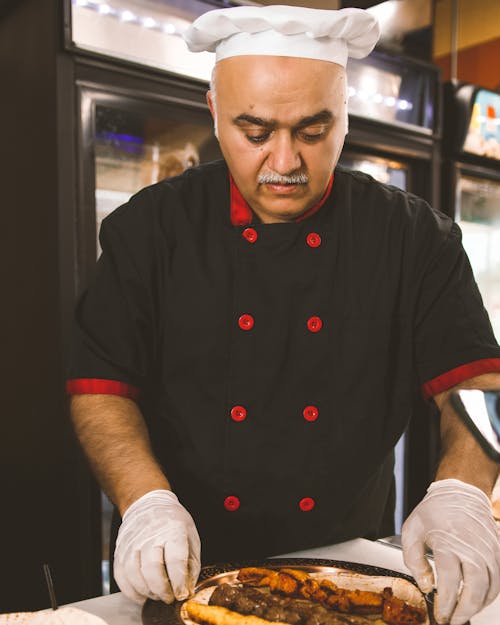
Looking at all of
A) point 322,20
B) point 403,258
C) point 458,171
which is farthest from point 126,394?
point 458,171

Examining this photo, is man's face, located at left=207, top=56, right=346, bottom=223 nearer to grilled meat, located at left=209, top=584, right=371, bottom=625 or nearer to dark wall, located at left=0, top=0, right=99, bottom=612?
grilled meat, located at left=209, top=584, right=371, bottom=625

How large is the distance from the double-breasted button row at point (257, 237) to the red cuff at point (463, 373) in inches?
16.2

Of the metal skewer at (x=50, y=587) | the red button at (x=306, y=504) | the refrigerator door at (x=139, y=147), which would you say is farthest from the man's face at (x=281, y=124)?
the refrigerator door at (x=139, y=147)

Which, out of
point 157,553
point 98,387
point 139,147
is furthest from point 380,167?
point 157,553

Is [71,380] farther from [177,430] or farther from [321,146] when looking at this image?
[321,146]

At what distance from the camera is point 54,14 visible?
217cm

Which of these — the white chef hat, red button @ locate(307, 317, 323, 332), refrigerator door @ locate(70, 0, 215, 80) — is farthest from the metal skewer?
refrigerator door @ locate(70, 0, 215, 80)

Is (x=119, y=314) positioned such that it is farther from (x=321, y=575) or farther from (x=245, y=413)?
(x=321, y=575)

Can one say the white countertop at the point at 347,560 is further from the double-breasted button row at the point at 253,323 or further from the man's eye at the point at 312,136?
the man's eye at the point at 312,136

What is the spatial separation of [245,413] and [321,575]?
1.31 ft

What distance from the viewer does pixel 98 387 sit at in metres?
1.52

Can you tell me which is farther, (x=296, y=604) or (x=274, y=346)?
(x=274, y=346)

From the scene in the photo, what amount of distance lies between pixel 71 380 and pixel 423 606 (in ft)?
2.80

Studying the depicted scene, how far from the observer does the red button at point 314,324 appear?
62.3 inches
